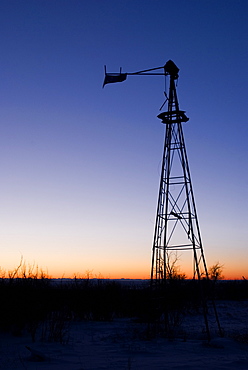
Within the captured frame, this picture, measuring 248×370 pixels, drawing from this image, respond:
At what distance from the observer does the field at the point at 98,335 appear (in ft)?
28.9

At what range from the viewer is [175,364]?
8508 mm

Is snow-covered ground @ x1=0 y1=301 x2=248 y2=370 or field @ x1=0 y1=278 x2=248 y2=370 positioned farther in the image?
field @ x1=0 y1=278 x2=248 y2=370

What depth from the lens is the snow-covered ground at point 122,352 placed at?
841cm

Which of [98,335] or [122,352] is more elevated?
[98,335]

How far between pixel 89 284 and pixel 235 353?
14.2 meters

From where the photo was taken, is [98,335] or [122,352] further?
[98,335]

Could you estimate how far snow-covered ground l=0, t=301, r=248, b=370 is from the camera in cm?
841

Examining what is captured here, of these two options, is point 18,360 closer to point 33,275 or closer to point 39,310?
point 39,310

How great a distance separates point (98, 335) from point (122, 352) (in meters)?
3.71

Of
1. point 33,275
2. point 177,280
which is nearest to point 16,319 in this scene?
point 33,275

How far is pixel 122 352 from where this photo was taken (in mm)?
10242

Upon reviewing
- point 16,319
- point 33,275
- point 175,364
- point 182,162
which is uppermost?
point 182,162

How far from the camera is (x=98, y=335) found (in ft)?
45.0

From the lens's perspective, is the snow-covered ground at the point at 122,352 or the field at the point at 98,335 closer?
the snow-covered ground at the point at 122,352
